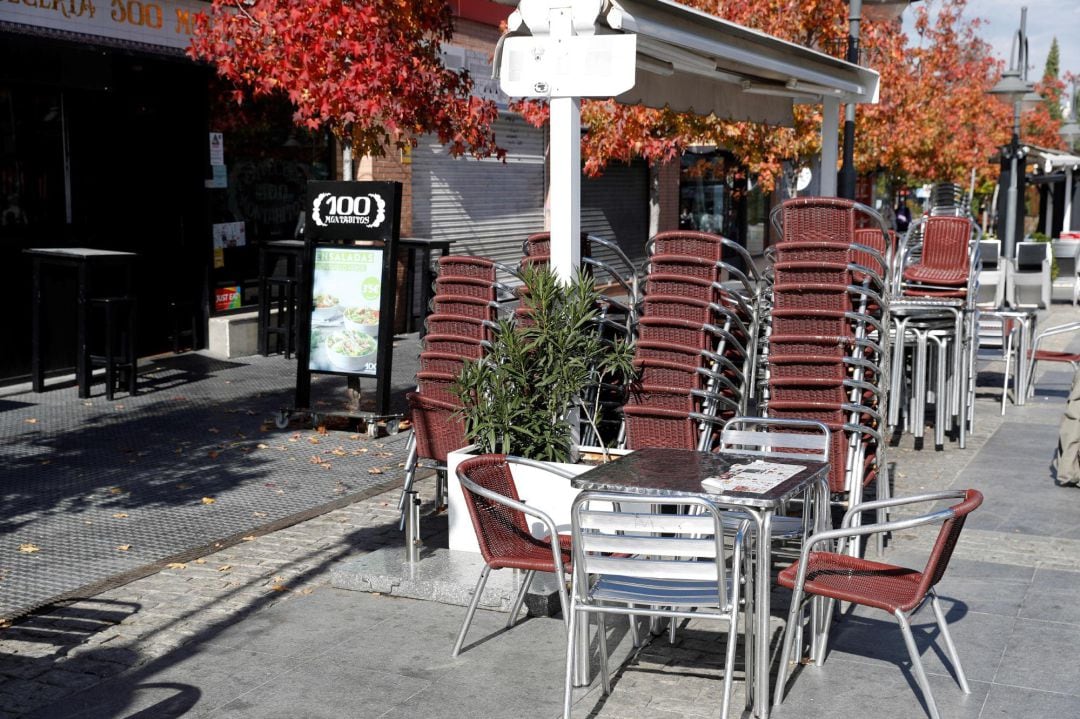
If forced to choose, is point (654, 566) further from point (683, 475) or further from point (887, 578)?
point (887, 578)

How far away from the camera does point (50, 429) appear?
9.81 meters

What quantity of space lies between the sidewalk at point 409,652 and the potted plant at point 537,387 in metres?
0.68

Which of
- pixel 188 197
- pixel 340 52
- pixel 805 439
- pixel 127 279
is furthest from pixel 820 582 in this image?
pixel 188 197

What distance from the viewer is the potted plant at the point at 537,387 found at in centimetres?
604

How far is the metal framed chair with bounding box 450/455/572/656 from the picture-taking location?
4918mm

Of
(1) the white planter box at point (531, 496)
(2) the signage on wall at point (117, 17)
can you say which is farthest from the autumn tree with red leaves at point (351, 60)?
(1) the white planter box at point (531, 496)

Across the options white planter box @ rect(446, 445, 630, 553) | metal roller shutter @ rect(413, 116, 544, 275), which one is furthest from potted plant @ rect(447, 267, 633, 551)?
metal roller shutter @ rect(413, 116, 544, 275)

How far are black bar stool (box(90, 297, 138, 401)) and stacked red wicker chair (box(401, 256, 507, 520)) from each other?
4.89 m

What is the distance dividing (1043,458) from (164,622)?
21.5ft

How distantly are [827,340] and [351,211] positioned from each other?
14.7 ft

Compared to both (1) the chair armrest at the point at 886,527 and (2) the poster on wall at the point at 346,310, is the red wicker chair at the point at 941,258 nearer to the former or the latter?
(2) the poster on wall at the point at 346,310

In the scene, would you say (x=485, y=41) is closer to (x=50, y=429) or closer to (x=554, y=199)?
(x=50, y=429)

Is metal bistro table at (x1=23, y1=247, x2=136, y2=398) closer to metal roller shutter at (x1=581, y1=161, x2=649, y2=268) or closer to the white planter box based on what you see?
the white planter box

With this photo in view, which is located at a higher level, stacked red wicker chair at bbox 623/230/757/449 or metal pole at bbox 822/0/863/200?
metal pole at bbox 822/0/863/200
